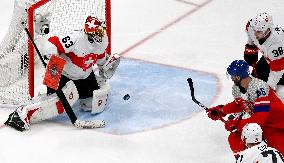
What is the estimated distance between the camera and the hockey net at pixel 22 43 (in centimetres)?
511

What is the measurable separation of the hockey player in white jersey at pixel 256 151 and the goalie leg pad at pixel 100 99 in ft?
5.13

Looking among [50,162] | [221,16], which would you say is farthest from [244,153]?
[221,16]

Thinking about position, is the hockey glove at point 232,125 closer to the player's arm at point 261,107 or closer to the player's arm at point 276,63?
the player's arm at point 261,107

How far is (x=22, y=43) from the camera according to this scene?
17.6ft

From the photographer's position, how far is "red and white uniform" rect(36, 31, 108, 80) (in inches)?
182

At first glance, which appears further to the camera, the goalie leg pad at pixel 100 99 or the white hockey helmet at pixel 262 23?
the goalie leg pad at pixel 100 99

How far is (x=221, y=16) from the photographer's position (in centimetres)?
679

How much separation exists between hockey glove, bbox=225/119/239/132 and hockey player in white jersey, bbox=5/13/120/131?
932 millimetres

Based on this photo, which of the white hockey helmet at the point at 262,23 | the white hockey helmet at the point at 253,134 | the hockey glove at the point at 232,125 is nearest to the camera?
the white hockey helmet at the point at 253,134

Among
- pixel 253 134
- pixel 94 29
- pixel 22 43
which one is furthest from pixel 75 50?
pixel 253 134

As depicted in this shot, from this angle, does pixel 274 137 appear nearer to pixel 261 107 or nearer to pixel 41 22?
pixel 261 107

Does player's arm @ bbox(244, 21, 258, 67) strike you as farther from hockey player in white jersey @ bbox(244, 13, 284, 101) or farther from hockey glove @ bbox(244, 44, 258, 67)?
hockey player in white jersey @ bbox(244, 13, 284, 101)

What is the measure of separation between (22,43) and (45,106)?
834 mm

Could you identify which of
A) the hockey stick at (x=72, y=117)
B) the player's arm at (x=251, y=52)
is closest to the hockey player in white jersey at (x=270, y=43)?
the player's arm at (x=251, y=52)
